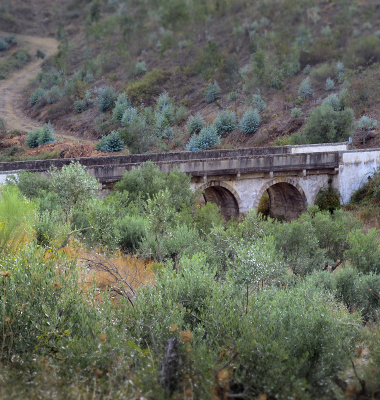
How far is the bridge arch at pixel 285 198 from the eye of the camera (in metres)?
18.5

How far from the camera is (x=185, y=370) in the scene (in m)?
4.18

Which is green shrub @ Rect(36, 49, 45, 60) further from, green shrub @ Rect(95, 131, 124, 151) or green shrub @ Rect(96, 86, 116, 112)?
green shrub @ Rect(95, 131, 124, 151)

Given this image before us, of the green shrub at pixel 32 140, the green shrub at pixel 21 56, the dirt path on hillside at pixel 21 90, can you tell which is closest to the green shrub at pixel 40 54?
the dirt path on hillside at pixel 21 90

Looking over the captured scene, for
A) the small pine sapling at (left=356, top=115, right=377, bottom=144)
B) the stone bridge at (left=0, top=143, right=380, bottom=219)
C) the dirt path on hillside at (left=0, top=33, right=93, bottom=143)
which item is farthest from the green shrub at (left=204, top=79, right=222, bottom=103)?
the stone bridge at (left=0, top=143, right=380, bottom=219)

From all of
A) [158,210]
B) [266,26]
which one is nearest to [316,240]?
[158,210]

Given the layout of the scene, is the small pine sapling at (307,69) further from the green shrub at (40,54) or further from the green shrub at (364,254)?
the green shrub at (40,54)

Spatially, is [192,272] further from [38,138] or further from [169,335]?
[38,138]

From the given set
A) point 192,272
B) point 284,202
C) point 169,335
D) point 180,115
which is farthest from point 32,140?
point 169,335

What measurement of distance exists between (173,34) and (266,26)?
8.97 metres

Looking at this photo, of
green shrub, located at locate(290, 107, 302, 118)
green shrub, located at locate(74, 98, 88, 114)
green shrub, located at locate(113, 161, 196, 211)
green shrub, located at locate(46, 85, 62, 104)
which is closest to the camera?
green shrub, located at locate(113, 161, 196, 211)

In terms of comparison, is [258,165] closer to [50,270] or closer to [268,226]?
[268,226]

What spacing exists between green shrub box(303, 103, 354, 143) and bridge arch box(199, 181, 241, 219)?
7002 mm

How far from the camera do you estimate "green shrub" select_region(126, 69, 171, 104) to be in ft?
121

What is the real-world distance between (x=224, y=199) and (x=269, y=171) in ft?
6.84
